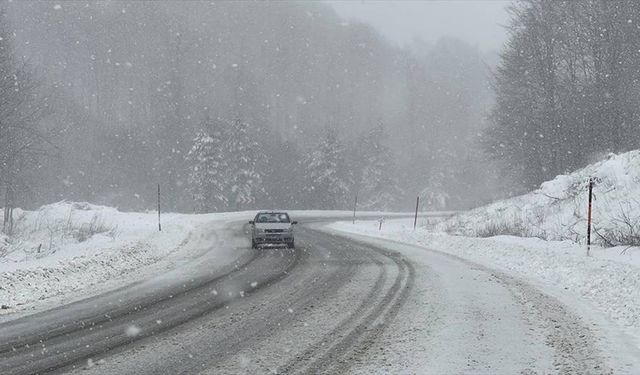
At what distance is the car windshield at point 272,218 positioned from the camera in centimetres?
1905

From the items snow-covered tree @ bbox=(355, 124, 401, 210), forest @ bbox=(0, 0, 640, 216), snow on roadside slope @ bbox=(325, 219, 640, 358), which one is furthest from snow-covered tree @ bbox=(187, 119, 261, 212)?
snow on roadside slope @ bbox=(325, 219, 640, 358)

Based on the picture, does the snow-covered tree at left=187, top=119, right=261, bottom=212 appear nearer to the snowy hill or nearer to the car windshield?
the snowy hill

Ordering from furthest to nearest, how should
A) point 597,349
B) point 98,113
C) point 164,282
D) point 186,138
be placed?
point 98,113 → point 186,138 → point 164,282 → point 597,349

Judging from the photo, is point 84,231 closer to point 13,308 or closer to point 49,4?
point 13,308

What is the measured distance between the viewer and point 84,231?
22.0 metres

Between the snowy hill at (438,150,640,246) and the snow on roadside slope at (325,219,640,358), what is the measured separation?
112 centimetres

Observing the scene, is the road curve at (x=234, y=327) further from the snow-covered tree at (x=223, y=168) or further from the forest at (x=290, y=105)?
the snow-covered tree at (x=223, y=168)

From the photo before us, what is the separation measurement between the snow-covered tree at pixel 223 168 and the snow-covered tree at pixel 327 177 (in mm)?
7708

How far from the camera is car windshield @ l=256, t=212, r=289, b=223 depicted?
1905 centimetres

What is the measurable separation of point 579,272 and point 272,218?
1133 centimetres

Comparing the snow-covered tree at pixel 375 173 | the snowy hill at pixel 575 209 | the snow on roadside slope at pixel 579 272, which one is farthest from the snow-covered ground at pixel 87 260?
the snow-covered tree at pixel 375 173

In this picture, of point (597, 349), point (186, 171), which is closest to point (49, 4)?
point (186, 171)

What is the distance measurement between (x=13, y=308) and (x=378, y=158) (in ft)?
231

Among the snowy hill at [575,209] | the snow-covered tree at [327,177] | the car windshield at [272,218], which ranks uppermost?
the snow-covered tree at [327,177]
